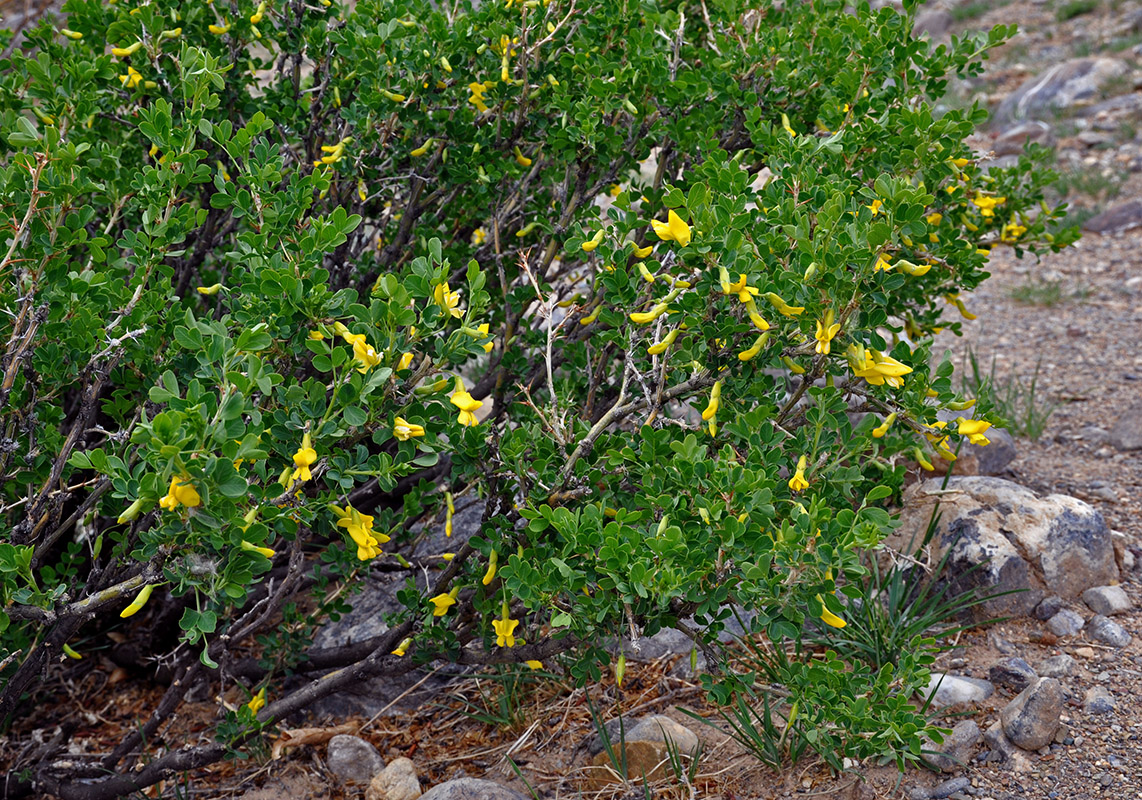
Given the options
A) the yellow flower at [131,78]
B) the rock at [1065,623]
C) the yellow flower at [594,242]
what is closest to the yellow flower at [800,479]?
the yellow flower at [594,242]

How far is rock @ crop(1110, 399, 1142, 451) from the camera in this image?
11.7 ft

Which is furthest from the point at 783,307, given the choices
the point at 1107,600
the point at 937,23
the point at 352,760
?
the point at 937,23

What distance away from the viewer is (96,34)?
2.36 metres

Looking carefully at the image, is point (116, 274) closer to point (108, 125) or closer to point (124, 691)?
point (108, 125)

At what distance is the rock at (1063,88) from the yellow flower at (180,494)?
8.40 metres

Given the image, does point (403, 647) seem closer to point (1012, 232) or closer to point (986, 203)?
point (986, 203)

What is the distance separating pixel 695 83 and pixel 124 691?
239 cm

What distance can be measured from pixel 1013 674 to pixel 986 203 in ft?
4.21

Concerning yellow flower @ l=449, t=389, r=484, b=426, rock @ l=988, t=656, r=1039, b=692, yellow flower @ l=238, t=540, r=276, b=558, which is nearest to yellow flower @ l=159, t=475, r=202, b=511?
yellow flower @ l=238, t=540, r=276, b=558

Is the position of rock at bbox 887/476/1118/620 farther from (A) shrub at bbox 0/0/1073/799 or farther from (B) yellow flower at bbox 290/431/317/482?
(B) yellow flower at bbox 290/431/317/482

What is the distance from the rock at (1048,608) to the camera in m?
2.72

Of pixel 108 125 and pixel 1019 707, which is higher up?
pixel 108 125

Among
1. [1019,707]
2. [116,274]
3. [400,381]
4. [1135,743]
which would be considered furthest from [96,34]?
[1135,743]

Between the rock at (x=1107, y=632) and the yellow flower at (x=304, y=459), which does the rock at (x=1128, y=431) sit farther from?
the yellow flower at (x=304, y=459)
